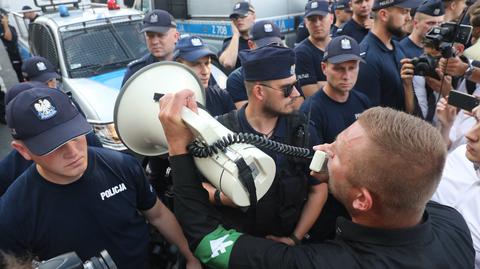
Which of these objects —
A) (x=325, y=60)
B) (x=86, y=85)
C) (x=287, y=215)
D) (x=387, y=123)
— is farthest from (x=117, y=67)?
(x=387, y=123)

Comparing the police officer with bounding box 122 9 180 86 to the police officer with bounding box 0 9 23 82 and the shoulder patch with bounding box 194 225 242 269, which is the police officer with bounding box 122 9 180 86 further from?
the police officer with bounding box 0 9 23 82

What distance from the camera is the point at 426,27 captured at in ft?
12.2

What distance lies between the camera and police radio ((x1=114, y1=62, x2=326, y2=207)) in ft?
4.35

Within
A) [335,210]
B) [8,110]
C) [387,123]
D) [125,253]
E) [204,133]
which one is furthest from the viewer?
[335,210]

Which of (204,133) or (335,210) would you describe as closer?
(204,133)

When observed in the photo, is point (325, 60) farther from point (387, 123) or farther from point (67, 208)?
point (67, 208)

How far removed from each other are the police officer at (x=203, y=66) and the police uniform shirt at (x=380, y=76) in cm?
119

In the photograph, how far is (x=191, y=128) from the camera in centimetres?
139

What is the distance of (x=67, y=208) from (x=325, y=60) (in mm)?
2166

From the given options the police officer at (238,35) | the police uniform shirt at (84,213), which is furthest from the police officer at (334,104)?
the police officer at (238,35)

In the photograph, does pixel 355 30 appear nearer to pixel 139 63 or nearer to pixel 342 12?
pixel 342 12

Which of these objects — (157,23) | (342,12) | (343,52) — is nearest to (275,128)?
(343,52)

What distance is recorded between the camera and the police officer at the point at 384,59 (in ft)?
10.6

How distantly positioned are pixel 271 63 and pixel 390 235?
3.78ft
